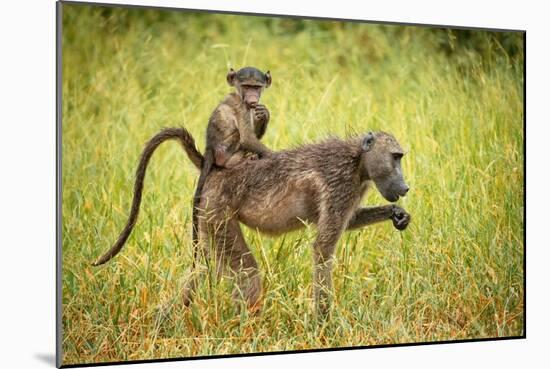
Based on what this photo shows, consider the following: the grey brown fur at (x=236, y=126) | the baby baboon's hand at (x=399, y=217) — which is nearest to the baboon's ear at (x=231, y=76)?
the grey brown fur at (x=236, y=126)

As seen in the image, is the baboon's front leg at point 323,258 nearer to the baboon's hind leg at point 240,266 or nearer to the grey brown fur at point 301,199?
the grey brown fur at point 301,199

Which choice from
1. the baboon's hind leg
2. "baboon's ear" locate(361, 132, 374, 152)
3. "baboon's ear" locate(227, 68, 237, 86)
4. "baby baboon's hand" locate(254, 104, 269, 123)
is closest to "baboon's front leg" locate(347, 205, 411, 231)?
"baboon's ear" locate(361, 132, 374, 152)

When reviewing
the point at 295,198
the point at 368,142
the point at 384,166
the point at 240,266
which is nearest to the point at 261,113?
the point at 295,198

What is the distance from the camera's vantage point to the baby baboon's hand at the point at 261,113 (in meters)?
7.11

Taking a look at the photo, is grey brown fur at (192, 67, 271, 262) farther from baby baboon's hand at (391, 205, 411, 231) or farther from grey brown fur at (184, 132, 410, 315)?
baby baboon's hand at (391, 205, 411, 231)

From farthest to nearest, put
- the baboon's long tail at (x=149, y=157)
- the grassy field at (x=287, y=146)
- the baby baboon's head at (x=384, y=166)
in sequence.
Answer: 1. the baby baboon's head at (x=384, y=166)
2. the baboon's long tail at (x=149, y=157)
3. the grassy field at (x=287, y=146)

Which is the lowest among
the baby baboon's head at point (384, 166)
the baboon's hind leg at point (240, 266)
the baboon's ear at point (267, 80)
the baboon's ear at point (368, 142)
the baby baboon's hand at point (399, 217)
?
the baboon's hind leg at point (240, 266)

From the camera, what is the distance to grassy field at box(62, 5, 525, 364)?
22.7 feet

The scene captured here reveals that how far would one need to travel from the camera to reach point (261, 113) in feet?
23.4

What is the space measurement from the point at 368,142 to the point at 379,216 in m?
0.51

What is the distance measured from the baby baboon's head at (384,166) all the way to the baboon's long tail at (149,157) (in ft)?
3.74

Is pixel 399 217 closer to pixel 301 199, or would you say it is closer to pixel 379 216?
pixel 379 216

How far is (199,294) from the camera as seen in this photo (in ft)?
23.1

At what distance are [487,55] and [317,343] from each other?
2612mm
